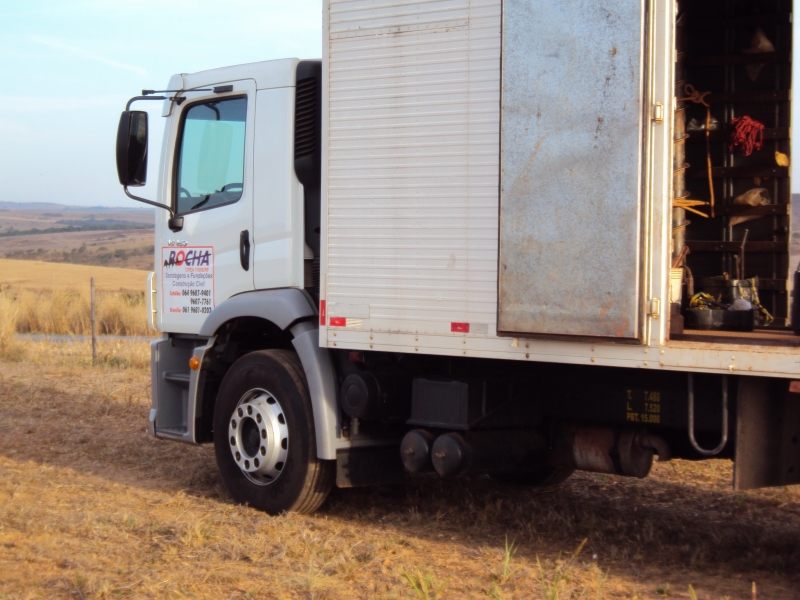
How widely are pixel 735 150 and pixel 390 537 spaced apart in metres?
3.33

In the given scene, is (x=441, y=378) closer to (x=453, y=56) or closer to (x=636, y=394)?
(x=636, y=394)

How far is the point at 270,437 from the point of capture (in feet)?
20.8

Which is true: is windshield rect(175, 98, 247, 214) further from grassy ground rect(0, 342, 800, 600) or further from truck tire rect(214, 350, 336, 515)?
grassy ground rect(0, 342, 800, 600)

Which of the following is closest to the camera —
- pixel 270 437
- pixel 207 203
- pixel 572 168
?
pixel 572 168

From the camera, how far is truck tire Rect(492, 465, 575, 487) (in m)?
7.19

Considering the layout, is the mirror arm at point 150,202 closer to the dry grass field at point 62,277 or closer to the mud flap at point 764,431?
the mud flap at point 764,431

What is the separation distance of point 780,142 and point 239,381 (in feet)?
12.6

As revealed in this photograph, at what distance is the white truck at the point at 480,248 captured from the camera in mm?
4648

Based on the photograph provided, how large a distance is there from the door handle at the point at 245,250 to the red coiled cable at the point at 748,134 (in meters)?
3.23

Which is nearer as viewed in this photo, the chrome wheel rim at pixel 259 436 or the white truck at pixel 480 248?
the white truck at pixel 480 248

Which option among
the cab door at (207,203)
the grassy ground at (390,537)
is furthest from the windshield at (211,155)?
the grassy ground at (390,537)

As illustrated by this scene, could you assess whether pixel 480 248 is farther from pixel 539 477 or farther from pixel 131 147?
pixel 131 147

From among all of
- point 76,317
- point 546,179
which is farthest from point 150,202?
point 76,317

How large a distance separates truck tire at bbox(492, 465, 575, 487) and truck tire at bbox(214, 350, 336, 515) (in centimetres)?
164
